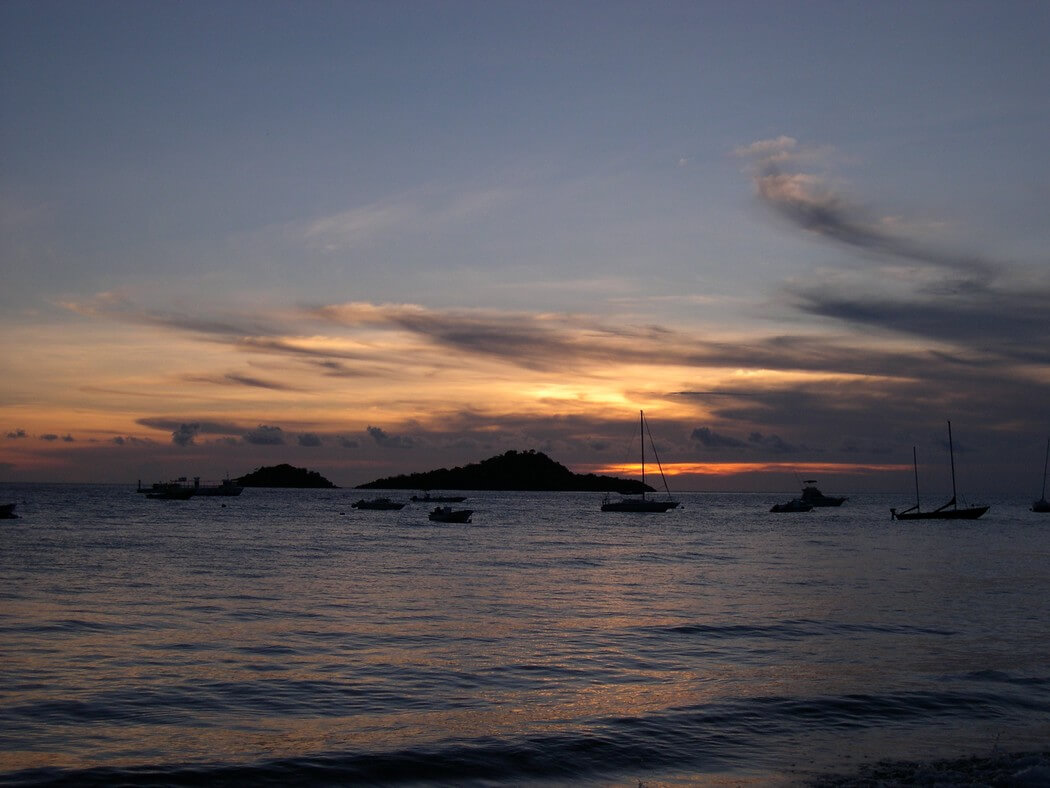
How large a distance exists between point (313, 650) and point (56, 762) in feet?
36.3

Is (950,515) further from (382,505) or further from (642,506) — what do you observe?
(382,505)

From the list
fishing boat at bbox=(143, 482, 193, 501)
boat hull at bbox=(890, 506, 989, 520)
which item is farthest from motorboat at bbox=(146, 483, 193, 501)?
boat hull at bbox=(890, 506, 989, 520)

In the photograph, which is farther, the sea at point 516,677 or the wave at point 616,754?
the sea at point 516,677

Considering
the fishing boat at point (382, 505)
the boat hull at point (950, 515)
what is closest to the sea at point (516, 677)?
the boat hull at point (950, 515)

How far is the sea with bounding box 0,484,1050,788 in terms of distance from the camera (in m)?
15.1

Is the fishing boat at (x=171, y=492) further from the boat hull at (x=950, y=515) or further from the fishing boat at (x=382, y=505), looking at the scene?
the boat hull at (x=950, y=515)

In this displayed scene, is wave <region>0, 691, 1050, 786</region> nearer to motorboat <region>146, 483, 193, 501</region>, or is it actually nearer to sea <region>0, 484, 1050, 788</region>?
sea <region>0, 484, 1050, 788</region>

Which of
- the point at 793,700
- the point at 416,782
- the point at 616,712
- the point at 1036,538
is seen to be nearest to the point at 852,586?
the point at 793,700

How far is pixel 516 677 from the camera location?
22.3 meters

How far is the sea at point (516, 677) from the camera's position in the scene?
15086 mm

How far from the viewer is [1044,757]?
14766 mm

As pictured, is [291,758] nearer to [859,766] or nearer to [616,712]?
[616,712]

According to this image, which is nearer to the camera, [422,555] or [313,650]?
[313,650]

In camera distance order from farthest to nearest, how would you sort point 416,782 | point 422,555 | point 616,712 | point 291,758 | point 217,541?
1. point 217,541
2. point 422,555
3. point 616,712
4. point 291,758
5. point 416,782
